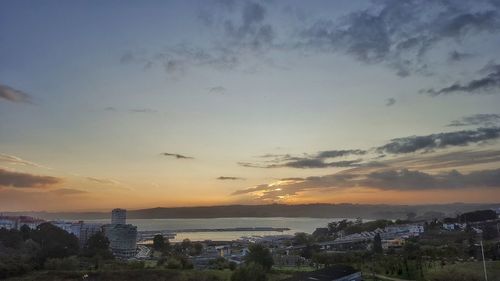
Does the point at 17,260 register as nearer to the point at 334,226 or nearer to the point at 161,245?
the point at 161,245

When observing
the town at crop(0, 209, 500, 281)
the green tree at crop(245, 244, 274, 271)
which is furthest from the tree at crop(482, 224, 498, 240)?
the green tree at crop(245, 244, 274, 271)

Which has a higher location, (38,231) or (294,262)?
(38,231)

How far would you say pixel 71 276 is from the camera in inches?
997

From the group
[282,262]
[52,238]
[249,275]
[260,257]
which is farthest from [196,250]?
[249,275]

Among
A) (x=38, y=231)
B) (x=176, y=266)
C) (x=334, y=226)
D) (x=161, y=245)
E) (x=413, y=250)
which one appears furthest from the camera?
(x=334, y=226)

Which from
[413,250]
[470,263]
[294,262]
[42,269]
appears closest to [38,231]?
[42,269]

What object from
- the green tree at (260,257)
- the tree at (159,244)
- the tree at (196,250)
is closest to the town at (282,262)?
the green tree at (260,257)

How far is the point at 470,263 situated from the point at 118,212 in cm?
7819

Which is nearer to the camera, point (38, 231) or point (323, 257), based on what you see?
point (323, 257)

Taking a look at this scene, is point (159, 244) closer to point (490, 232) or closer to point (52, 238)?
point (52, 238)

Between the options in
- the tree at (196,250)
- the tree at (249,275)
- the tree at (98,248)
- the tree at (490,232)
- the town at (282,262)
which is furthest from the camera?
the tree at (196,250)

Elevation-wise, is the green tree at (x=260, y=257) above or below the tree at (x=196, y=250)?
above

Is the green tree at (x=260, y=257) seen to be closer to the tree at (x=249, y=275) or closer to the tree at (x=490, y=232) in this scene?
the tree at (x=249, y=275)

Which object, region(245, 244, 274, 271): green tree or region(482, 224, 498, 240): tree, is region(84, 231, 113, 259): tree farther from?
region(482, 224, 498, 240): tree
